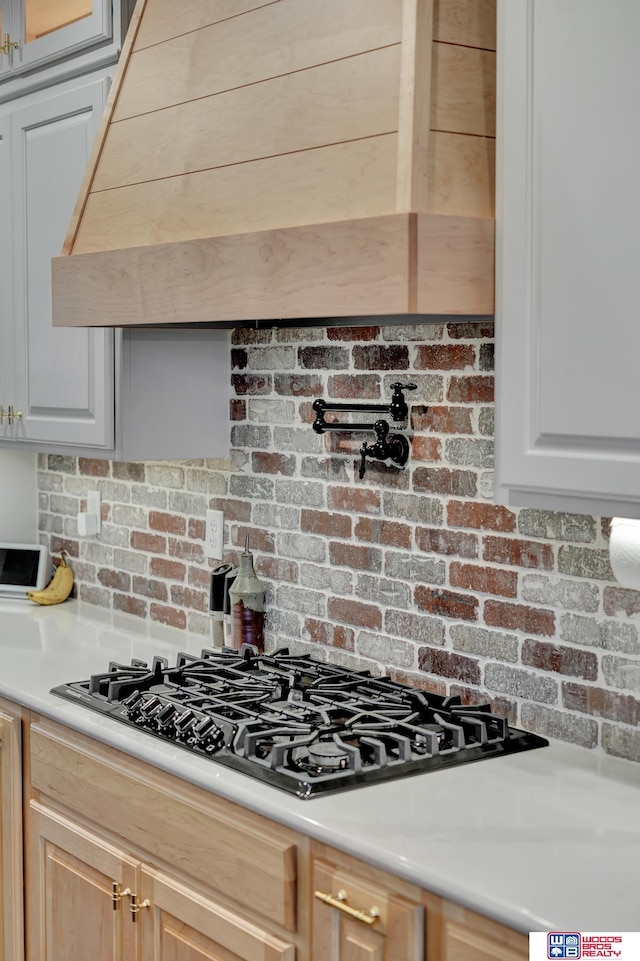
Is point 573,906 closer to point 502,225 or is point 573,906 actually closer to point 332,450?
point 502,225

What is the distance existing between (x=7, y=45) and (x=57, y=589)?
1.65 m

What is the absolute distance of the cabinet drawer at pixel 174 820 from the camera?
1855 mm

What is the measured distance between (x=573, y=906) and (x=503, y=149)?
113 cm

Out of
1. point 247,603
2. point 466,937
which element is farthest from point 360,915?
point 247,603

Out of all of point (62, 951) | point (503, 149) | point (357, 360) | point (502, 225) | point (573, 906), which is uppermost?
point (503, 149)

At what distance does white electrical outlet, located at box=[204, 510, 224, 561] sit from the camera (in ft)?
9.93

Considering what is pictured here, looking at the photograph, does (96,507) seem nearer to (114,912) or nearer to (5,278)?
(5,278)

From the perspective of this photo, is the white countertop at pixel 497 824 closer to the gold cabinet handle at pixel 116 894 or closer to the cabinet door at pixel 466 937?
the cabinet door at pixel 466 937

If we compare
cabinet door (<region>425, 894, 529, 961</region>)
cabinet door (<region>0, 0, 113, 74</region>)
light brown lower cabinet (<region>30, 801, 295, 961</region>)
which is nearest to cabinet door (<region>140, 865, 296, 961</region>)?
light brown lower cabinet (<region>30, 801, 295, 961</region>)

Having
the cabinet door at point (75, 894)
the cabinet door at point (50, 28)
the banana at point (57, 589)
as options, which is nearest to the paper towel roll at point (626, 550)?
the cabinet door at point (75, 894)

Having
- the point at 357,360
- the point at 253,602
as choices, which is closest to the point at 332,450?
the point at 357,360

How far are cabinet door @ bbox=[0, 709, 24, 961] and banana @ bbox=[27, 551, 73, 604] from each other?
0.94 meters

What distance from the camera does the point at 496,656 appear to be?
2.27 m

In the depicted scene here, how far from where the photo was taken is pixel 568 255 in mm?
1659
